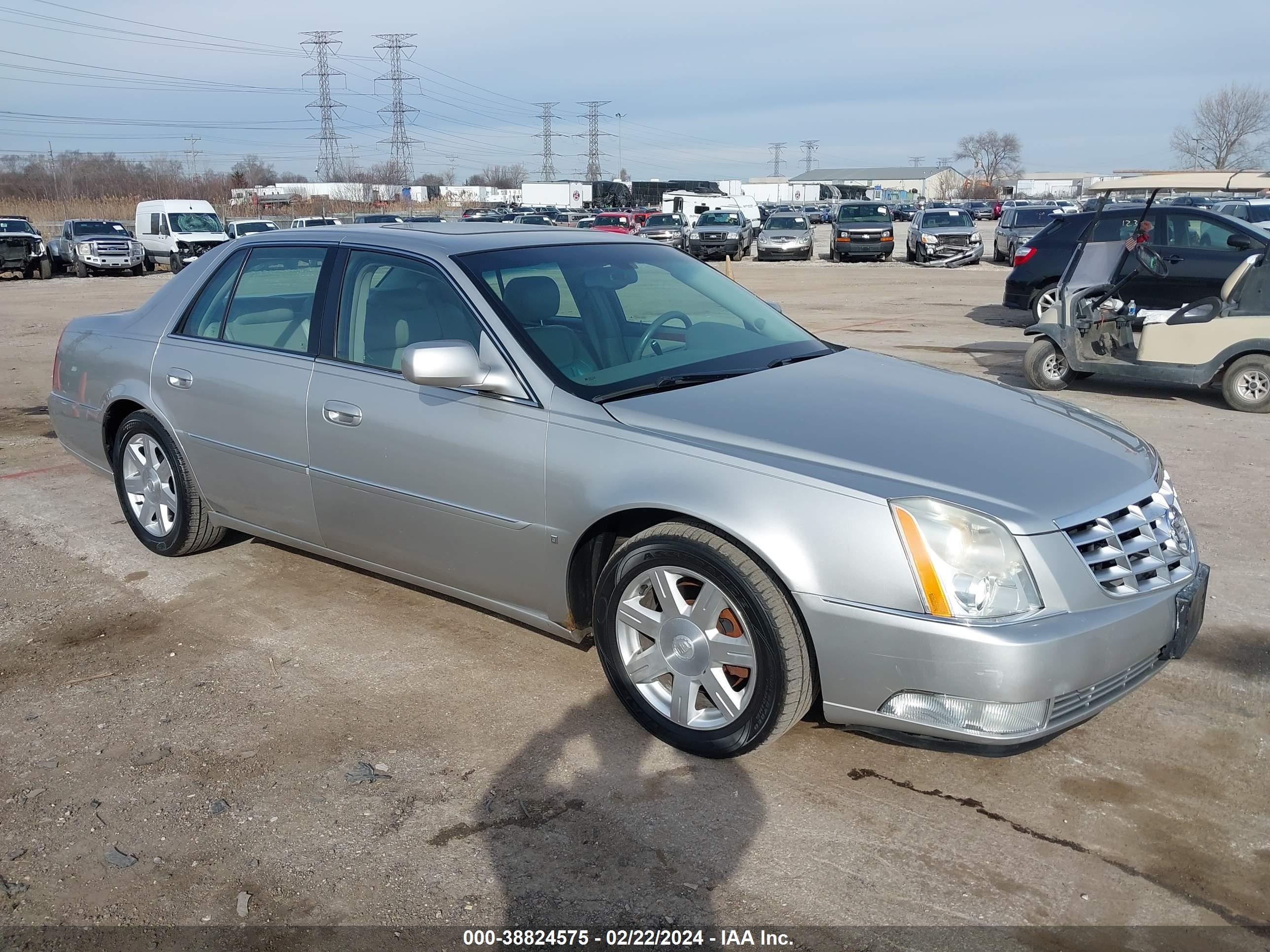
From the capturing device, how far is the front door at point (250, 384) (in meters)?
4.61

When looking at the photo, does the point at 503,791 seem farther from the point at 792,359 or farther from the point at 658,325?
the point at 792,359

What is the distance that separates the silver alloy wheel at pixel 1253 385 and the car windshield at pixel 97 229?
30903 mm

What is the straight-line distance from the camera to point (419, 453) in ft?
13.4

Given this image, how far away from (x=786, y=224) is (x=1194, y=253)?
22.2 m

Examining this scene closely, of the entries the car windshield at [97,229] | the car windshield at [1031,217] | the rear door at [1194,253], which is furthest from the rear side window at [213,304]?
the car windshield at [97,229]

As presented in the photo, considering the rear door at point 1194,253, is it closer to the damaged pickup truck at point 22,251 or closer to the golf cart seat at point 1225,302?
the golf cart seat at point 1225,302

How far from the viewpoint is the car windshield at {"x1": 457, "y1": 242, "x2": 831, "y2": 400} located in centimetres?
400

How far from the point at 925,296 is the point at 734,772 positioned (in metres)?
18.8

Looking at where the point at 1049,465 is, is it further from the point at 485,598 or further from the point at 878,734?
the point at 485,598

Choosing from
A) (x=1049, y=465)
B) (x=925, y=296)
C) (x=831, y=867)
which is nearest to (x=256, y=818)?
(x=831, y=867)

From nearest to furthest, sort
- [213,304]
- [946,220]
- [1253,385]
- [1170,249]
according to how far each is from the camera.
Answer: [213,304] < [1253,385] < [1170,249] < [946,220]

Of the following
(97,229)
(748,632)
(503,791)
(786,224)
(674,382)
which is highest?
(786,224)

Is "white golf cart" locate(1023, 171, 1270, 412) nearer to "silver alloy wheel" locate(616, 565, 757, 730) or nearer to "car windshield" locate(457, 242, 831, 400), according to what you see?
"car windshield" locate(457, 242, 831, 400)

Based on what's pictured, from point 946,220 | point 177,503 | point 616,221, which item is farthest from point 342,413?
point 616,221
